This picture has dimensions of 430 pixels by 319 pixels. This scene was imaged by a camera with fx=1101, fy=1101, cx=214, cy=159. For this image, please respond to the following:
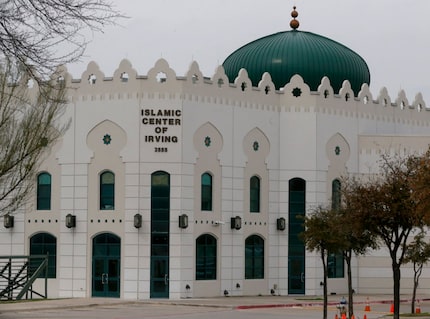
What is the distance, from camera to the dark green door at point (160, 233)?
51250 millimetres

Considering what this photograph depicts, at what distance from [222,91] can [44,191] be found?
996 cm

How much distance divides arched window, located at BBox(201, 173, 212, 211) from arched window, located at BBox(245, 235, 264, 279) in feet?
9.63

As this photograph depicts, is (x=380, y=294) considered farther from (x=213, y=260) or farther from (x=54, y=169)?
(x=54, y=169)

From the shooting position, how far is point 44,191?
53.5 metres

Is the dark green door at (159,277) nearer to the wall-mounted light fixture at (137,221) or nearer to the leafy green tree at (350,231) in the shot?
the wall-mounted light fixture at (137,221)

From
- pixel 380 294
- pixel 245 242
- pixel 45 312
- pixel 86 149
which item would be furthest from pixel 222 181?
pixel 45 312

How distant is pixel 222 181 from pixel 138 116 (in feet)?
17.5

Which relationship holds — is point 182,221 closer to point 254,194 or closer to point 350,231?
point 254,194

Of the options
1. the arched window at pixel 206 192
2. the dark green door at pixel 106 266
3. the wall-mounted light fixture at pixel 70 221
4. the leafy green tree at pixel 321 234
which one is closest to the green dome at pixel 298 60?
the arched window at pixel 206 192

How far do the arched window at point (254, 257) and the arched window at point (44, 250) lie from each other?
9398 millimetres

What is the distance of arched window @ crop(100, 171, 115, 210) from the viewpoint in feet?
171

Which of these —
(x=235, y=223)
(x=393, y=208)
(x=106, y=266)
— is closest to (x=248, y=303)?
(x=235, y=223)

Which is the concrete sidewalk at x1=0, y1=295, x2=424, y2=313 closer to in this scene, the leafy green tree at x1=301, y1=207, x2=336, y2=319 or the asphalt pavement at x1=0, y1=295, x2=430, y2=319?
the asphalt pavement at x1=0, y1=295, x2=430, y2=319

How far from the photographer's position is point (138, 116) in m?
51.9
